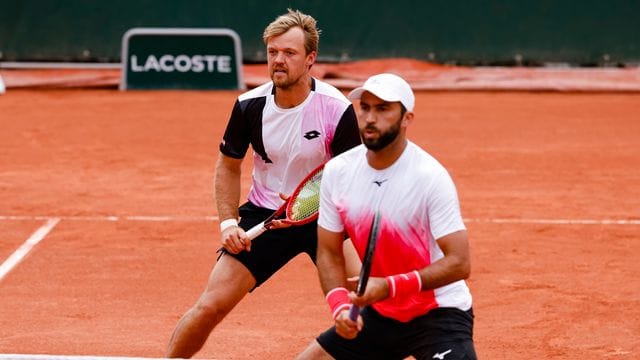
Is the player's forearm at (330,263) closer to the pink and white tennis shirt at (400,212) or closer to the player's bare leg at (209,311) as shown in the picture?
the pink and white tennis shirt at (400,212)

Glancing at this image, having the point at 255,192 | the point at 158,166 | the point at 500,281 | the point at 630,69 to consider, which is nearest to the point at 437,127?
the point at 158,166

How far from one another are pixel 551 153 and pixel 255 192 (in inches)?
387

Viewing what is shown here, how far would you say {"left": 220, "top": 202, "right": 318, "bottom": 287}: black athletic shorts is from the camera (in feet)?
24.7

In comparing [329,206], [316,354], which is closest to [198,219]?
[316,354]

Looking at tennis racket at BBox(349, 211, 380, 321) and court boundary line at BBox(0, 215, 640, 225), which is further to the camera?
court boundary line at BBox(0, 215, 640, 225)

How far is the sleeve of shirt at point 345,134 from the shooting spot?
24.8ft

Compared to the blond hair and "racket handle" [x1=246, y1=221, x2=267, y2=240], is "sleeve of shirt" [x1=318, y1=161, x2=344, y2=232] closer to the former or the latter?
"racket handle" [x1=246, y1=221, x2=267, y2=240]

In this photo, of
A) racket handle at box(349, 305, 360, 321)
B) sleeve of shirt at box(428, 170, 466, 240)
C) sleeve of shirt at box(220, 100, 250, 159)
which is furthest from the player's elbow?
sleeve of shirt at box(220, 100, 250, 159)

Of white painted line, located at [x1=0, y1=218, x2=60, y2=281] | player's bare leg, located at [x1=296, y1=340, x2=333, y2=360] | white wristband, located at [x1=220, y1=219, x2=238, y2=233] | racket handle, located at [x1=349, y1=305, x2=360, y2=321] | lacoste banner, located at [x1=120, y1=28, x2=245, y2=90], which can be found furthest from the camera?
lacoste banner, located at [x1=120, y1=28, x2=245, y2=90]

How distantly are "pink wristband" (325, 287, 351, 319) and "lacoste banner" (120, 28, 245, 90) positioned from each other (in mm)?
16422

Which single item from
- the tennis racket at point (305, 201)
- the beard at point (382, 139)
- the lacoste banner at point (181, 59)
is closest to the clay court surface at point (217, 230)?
the lacoste banner at point (181, 59)

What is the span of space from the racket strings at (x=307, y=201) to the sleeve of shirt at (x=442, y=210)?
4.51 feet

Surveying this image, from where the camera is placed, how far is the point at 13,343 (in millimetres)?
8992

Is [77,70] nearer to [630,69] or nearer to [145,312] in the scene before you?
[630,69]
